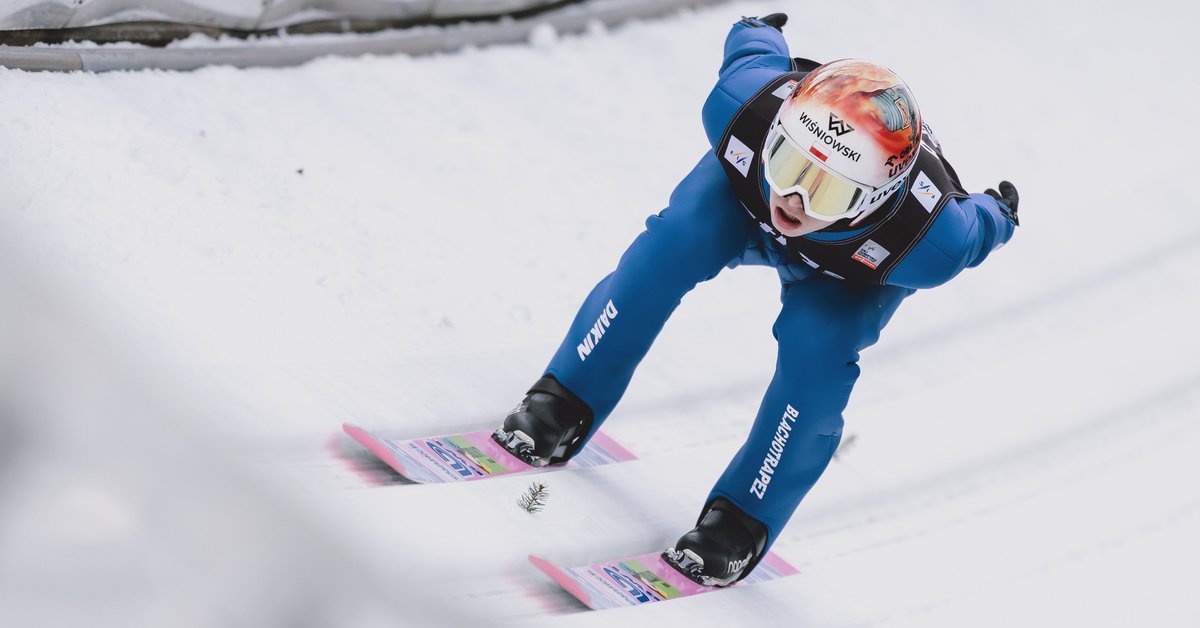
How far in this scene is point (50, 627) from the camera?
4.65 feet

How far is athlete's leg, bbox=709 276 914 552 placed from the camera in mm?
3141

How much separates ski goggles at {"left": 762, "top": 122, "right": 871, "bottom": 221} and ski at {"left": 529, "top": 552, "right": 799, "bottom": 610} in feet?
3.14

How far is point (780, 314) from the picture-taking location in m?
3.23

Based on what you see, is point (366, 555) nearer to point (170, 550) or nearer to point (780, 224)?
point (170, 550)

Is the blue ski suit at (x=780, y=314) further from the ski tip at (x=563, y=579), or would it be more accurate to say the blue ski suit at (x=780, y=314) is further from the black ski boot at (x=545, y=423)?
the ski tip at (x=563, y=579)

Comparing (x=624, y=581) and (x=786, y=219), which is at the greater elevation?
(x=786, y=219)

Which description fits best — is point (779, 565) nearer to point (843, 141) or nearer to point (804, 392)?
point (804, 392)

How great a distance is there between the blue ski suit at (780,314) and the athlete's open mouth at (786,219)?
28 centimetres

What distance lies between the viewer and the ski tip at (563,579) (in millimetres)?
3027

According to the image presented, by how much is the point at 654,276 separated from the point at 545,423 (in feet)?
1.47

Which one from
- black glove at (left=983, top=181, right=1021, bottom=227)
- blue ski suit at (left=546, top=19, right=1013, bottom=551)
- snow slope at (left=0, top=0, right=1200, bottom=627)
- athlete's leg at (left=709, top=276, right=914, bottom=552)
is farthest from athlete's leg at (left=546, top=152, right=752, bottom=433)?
black glove at (left=983, top=181, right=1021, bottom=227)

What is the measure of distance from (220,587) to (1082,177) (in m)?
6.02

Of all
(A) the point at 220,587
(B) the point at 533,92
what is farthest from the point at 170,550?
(B) the point at 533,92

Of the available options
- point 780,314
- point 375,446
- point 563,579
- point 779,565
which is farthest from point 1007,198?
point 375,446
